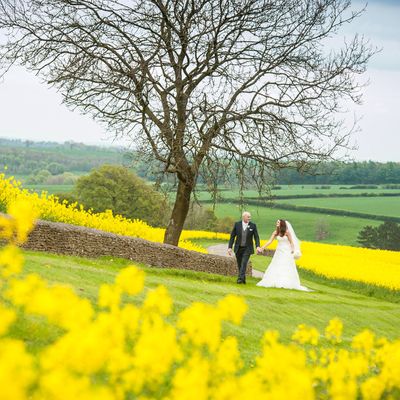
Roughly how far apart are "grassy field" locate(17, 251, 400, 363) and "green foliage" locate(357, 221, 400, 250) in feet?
187

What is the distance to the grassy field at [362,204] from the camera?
316 ft

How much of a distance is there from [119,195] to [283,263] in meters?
43.9

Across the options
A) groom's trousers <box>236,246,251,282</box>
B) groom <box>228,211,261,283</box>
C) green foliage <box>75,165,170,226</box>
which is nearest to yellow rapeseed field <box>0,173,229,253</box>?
groom <box>228,211,261,283</box>

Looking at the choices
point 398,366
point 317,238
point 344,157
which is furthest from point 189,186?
point 317,238

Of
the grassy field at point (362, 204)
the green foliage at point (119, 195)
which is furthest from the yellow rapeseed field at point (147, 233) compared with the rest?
the grassy field at point (362, 204)

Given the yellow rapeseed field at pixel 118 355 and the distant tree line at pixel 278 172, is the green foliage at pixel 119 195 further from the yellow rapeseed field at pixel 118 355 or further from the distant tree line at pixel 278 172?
the yellow rapeseed field at pixel 118 355

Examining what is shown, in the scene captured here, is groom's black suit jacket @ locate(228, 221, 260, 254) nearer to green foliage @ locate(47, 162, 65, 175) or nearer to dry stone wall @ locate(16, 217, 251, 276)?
dry stone wall @ locate(16, 217, 251, 276)

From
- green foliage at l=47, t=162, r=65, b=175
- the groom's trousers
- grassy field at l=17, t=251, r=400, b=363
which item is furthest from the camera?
green foliage at l=47, t=162, r=65, b=175

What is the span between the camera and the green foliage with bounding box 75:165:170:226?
62.6 m

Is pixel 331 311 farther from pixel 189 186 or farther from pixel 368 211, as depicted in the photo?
pixel 368 211

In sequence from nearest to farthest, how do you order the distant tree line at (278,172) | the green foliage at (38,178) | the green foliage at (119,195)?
1. the distant tree line at (278,172)
2. the green foliage at (119,195)
3. the green foliage at (38,178)

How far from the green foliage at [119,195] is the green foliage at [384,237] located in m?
26.8

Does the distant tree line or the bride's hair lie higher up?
the distant tree line

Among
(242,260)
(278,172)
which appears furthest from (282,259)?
(278,172)
